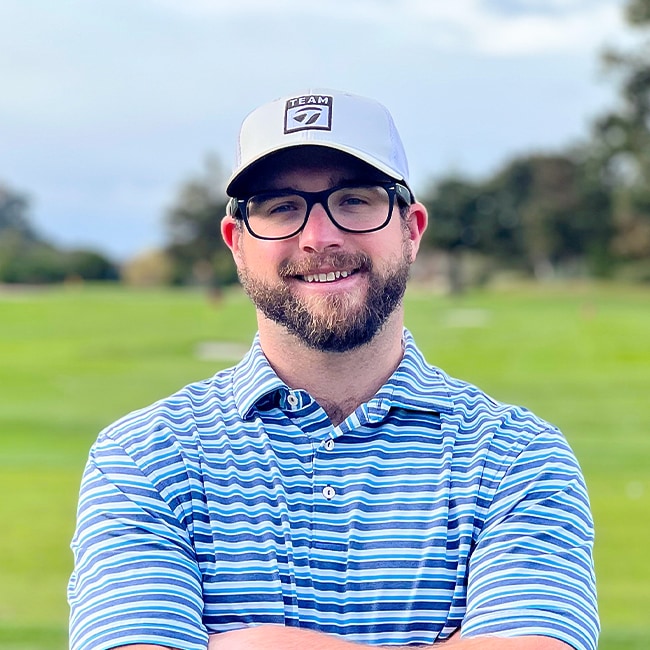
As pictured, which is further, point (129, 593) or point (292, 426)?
point (292, 426)

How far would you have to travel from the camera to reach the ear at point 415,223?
6.30ft

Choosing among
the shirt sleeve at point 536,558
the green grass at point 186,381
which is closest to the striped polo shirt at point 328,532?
the shirt sleeve at point 536,558

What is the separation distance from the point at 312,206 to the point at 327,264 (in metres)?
0.10

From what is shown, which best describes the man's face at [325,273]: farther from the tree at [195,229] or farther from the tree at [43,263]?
the tree at [195,229]

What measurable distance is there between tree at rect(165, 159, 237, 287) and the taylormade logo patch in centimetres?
3681

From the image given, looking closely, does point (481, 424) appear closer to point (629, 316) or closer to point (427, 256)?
point (629, 316)

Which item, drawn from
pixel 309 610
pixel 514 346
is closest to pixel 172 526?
pixel 309 610

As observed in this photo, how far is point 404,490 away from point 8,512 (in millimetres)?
4830

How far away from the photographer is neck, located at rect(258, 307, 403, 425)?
184 cm

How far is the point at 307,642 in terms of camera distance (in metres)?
1.57

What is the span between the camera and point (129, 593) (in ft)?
5.37

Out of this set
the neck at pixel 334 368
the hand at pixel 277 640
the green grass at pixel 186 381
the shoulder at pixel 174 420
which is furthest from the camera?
A: the green grass at pixel 186 381

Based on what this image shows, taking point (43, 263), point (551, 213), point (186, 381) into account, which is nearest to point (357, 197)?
point (186, 381)

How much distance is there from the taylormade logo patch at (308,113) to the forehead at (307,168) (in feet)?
0.14
